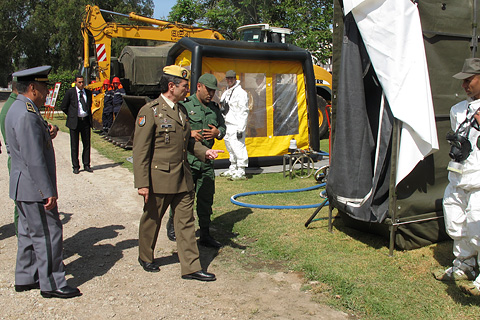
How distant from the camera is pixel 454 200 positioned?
3.99 metres

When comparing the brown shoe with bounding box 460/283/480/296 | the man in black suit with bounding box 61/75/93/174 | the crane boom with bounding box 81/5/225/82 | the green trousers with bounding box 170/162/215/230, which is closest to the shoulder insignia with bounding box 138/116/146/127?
the green trousers with bounding box 170/162/215/230

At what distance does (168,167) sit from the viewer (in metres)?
4.35

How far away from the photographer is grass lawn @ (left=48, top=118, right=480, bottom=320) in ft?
12.4

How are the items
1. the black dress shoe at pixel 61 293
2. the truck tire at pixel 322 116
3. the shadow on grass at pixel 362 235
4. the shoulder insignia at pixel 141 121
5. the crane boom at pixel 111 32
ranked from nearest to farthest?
the black dress shoe at pixel 61 293 < the shoulder insignia at pixel 141 121 < the shadow on grass at pixel 362 235 < the truck tire at pixel 322 116 < the crane boom at pixel 111 32

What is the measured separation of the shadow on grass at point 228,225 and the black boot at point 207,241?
166 mm

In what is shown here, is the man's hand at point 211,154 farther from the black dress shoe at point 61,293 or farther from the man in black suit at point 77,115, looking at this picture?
the man in black suit at point 77,115

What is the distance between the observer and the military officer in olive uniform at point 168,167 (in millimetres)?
4266

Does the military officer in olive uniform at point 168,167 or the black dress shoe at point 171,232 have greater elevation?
the military officer in olive uniform at point 168,167

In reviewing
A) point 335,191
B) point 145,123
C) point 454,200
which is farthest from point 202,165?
point 454,200

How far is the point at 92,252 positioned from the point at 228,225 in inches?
70.9

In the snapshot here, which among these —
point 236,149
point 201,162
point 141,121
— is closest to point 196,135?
A: point 201,162

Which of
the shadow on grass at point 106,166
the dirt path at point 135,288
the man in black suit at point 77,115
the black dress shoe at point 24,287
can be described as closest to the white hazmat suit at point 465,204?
the dirt path at point 135,288

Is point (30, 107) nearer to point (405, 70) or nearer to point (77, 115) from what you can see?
point (405, 70)

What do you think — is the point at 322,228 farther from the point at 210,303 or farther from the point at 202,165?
the point at 210,303
